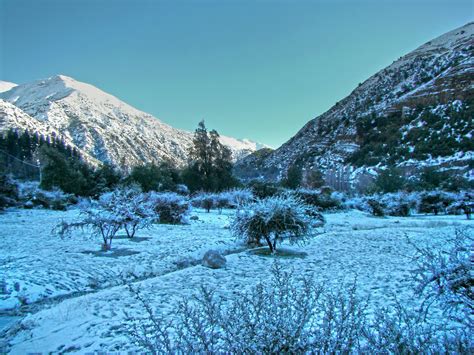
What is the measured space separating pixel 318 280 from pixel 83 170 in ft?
123

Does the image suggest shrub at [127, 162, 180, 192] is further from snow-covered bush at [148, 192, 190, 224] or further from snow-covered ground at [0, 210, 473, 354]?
snow-covered ground at [0, 210, 473, 354]

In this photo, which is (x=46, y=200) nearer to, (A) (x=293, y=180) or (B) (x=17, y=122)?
(A) (x=293, y=180)

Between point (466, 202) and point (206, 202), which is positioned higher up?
point (466, 202)

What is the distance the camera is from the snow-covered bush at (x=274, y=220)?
888 cm

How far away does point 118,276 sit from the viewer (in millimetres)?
6402

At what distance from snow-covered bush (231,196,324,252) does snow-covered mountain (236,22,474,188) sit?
37769 mm

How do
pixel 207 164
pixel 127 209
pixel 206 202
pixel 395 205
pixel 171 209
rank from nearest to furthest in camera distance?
pixel 127 209 → pixel 171 209 → pixel 395 205 → pixel 206 202 → pixel 207 164

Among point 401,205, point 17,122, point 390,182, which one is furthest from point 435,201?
point 17,122

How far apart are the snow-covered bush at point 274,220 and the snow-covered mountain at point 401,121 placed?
37769 mm

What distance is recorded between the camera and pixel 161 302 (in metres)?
4.67

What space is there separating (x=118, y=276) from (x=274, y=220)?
14.8 ft

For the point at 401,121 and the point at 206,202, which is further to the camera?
the point at 401,121

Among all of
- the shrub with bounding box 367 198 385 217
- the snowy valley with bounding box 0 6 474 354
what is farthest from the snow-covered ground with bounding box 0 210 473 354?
the shrub with bounding box 367 198 385 217

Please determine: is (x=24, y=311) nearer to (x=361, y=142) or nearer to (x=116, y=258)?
(x=116, y=258)
